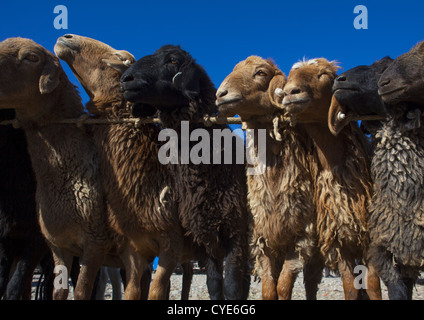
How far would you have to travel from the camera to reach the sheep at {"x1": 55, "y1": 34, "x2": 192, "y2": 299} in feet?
20.9

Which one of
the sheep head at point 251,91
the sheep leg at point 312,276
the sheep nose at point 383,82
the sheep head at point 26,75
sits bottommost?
the sheep leg at point 312,276

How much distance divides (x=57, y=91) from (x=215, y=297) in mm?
3499

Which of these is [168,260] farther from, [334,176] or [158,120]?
[334,176]

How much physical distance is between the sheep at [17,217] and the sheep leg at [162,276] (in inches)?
73.9

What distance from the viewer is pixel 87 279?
21.4 ft

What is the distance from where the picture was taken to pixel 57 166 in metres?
6.66

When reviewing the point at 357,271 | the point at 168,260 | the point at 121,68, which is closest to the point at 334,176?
the point at 357,271

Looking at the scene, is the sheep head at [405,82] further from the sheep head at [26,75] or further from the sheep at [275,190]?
the sheep head at [26,75]

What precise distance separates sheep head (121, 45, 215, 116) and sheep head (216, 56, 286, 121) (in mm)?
588

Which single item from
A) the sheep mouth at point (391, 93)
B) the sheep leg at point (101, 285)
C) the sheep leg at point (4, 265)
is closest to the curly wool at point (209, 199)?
the sheep mouth at point (391, 93)

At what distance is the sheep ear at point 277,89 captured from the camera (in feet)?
18.8

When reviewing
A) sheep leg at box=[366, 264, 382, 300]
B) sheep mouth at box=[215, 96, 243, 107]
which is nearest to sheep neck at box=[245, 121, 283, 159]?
sheep mouth at box=[215, 96, 243, 107]
